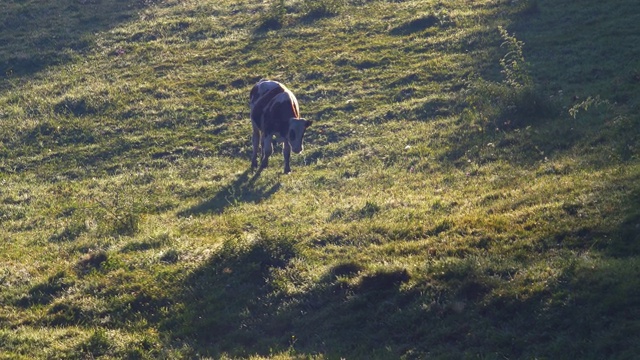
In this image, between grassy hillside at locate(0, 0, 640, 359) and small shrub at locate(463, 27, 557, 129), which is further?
small shrub at locate(463, 27, 557, 129)

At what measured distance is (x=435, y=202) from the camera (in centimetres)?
1430

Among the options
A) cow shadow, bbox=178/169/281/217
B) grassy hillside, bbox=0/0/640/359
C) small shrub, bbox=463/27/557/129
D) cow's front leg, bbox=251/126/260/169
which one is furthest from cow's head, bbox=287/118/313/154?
small shrub, bbox=463/27/557/129

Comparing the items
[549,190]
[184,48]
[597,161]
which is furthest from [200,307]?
[184,48]

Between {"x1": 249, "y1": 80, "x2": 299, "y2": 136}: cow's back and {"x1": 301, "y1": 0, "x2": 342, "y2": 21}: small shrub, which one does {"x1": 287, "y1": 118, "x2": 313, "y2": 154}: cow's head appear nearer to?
{"x1": 249, "y1": 80, "x2": 299, "y2": 136}: cow's back

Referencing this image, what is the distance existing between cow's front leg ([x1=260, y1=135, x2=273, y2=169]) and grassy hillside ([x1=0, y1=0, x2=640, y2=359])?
1.43ft

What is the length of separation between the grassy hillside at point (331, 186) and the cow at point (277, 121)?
544mm

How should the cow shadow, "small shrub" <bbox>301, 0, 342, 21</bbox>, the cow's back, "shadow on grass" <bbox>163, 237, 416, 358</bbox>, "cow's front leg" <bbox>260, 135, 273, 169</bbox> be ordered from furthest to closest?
1. "small shrub" <bbox>301, 0, 342, 21</bbox>
2. "cow's front leg" <bbox>260, 135, 273, 169</bbox>
3. the cow's back
4. the cow shadow
5. "shadow on grass" <bbox>163, 237, 416, 358</bbox>

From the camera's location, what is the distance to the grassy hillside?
1008cm

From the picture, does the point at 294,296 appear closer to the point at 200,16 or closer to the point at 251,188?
the point at 251,188

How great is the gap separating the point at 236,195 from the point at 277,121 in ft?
8.63

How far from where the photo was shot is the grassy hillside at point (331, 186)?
1008cm

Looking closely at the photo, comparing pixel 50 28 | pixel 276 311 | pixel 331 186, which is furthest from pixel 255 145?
pixel 50 28

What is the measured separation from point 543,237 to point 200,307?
4861mm

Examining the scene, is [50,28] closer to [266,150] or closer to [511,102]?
[266,150]
